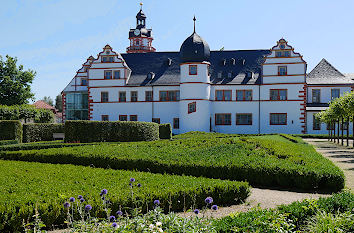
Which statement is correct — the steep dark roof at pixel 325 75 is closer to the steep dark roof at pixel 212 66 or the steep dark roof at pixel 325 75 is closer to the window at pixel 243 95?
the steep dark roof at pixel 212 66

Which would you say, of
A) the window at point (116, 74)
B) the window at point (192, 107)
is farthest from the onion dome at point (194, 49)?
the window at point (116, 74)

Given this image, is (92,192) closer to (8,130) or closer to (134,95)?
(8,130)

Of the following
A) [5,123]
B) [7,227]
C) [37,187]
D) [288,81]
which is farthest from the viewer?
[288,81]

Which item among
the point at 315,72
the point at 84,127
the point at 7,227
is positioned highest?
the point at 315,72

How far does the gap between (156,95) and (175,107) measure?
2636mm

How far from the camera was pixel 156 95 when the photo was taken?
43.3 m

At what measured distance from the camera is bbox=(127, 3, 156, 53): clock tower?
6425cm

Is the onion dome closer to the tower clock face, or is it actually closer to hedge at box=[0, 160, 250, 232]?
the tower clock face

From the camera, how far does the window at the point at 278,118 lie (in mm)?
41250

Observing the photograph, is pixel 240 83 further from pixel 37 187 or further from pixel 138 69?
pixel 37 187

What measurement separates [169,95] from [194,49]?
623 centimetres

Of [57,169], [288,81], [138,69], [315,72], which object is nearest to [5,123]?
[57,169]

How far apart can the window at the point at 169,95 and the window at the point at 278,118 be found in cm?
1091

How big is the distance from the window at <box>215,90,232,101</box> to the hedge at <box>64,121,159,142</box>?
16.7 metres
